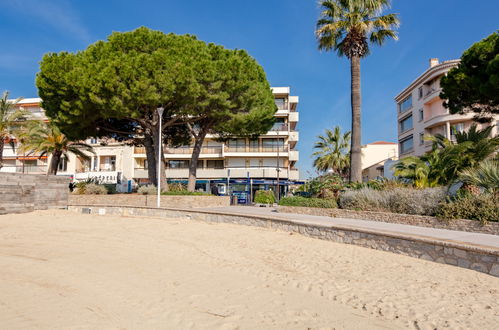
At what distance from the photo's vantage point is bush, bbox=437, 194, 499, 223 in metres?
9.18

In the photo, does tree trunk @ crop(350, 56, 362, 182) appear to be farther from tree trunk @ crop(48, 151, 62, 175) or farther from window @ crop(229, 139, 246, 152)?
window @ crop(229, 139, 246, 152)

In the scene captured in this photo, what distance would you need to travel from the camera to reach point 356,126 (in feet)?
57.6

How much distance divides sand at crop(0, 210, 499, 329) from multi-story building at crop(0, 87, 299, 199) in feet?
96.8

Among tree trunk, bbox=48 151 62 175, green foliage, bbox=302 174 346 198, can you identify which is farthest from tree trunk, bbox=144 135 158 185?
green foliage, bbox=302 174 346 198

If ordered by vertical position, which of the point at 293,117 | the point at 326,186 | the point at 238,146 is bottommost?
the point at 326,186

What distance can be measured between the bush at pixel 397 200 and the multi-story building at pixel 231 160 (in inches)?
971

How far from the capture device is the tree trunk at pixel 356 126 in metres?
17.0

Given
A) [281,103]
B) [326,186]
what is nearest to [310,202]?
[326,186]

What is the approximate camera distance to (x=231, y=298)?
481 centimetres

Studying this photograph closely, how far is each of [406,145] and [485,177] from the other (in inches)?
1273

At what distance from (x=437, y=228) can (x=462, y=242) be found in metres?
3.10

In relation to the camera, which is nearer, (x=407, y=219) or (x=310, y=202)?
(x=407, y=219)

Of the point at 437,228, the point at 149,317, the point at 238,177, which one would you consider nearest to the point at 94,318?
the point at 149,317

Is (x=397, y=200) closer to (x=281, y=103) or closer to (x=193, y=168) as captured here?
(x=193, y=168)
